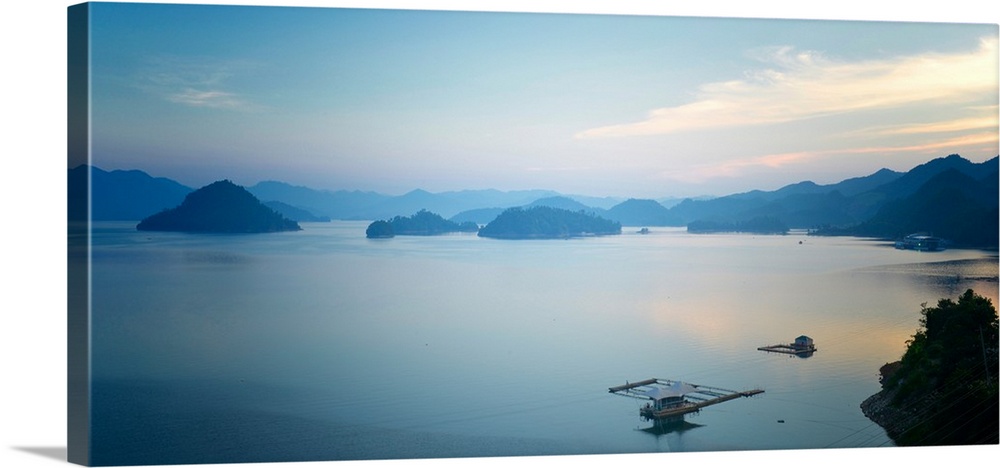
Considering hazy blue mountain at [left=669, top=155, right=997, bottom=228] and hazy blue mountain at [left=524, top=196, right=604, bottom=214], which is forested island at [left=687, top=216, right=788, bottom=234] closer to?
hazy blue mountain at [left=669, top=155, right=997, bottom=228]

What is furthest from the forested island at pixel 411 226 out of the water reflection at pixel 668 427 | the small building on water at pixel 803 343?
the small building on water at pixel 803 343

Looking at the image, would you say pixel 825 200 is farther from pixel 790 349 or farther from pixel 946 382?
pixel 946 382

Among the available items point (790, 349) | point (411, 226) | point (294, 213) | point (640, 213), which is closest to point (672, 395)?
point (790, 349)

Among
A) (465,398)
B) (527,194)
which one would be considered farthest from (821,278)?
(465,398)

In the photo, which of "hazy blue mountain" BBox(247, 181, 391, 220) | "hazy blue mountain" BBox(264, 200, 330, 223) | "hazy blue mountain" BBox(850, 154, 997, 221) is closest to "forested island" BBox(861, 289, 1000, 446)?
"hazy blue mountain" BBox(850, 154, 997, 221)

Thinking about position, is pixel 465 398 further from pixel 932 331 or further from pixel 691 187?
pixel 932 331

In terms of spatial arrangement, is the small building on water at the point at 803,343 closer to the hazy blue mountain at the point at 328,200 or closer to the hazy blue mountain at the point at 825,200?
the hazy blue mountain at the point at 825,200
